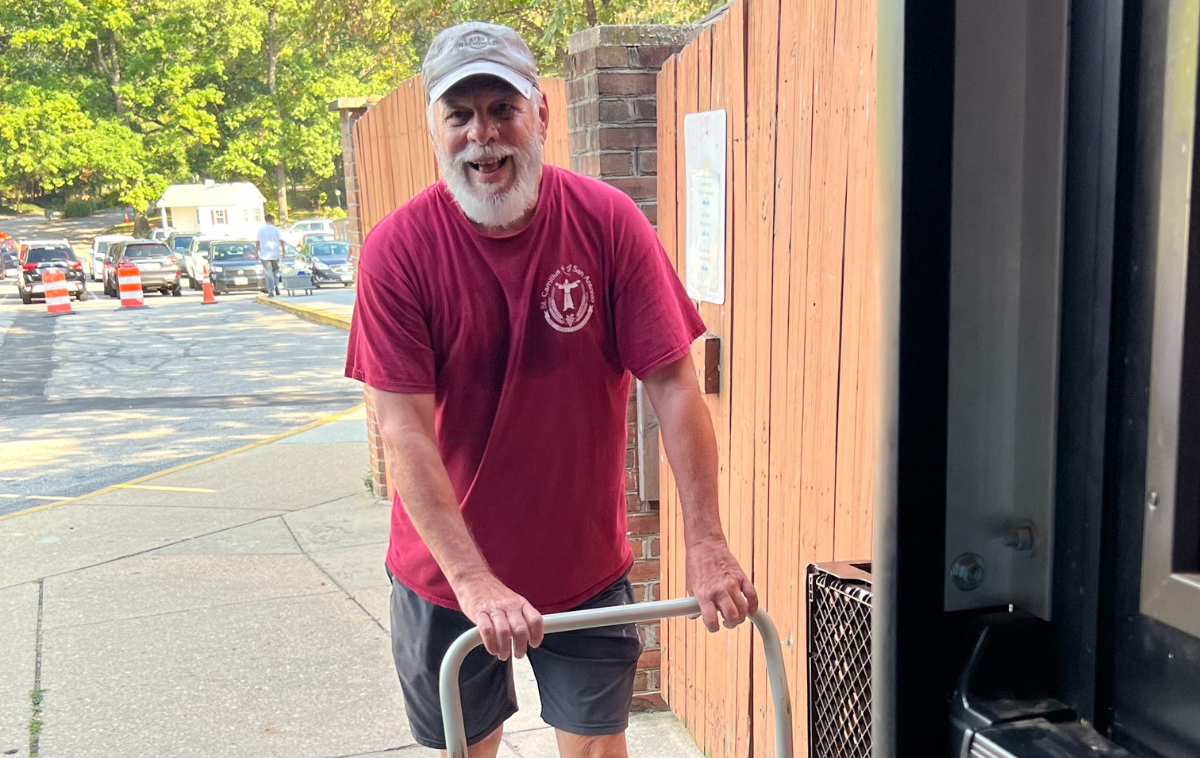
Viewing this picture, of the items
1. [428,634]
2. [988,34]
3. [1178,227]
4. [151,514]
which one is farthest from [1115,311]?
[151,514]

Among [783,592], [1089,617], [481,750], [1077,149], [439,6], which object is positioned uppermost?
[439,6]

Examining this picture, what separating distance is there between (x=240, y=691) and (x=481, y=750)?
2.06m

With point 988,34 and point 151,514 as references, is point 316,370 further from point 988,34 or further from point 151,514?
point 988,34

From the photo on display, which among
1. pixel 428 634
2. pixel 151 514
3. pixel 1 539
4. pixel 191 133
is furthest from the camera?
pixel 191 133

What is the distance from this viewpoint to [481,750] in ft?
8.78

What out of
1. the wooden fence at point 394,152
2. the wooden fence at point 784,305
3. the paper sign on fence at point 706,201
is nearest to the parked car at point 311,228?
the wooden fence at point 394,152

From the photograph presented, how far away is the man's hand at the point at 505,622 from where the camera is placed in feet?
6.32

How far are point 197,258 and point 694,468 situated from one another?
3262 centimetres

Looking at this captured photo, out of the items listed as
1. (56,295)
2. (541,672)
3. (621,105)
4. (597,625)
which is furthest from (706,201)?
(56,295)

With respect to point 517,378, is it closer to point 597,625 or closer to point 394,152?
point 597,625

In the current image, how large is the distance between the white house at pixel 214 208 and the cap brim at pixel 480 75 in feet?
158

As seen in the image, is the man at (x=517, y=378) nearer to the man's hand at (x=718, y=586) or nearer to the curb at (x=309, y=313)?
the man's hand at (x=718, y=586)

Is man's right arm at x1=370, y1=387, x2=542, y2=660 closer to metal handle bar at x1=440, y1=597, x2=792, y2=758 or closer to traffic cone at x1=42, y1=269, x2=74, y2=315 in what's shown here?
metal handle bar at x1=440, y1=597, x2=792, y2=758

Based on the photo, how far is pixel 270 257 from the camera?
27594 mm
